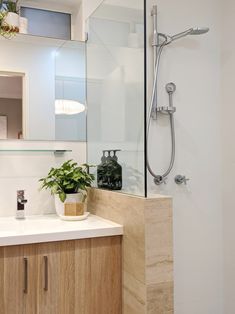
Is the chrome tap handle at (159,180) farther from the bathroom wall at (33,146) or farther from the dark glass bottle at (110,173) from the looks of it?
the bathroom wall at (33,146)

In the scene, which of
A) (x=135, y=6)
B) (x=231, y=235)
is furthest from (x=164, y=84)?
(x=231, y=235)

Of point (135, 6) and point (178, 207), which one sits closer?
point (135, 6)

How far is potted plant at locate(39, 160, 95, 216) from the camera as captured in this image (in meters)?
1.85

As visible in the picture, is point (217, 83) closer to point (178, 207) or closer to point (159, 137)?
point (159, 137)

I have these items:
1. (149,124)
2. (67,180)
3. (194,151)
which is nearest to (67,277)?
(67,180)

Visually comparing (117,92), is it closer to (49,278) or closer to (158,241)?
(158,241)

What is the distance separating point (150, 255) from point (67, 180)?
2.17 feet

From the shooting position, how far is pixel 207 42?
2395mm

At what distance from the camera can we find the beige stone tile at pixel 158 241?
4.76 ft

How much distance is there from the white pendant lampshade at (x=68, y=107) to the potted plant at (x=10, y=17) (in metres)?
0.49

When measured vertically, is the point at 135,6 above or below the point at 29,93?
above

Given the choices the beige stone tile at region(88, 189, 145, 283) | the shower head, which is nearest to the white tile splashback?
the beige stone tile at region(88, 189, 145, 283)

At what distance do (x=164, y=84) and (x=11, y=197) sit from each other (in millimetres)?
1205

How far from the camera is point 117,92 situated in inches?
74.2
